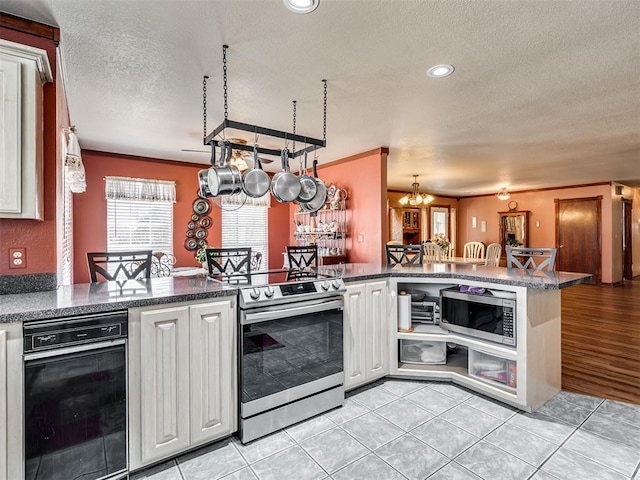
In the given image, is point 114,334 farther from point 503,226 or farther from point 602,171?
point 503,226

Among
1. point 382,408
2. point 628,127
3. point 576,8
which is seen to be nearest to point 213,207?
point 382,408

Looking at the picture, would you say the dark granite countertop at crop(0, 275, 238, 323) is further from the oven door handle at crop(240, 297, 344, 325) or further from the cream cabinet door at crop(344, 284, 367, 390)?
the cream cabinet door at crop(344, 284, 367, 390)

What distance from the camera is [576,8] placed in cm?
179

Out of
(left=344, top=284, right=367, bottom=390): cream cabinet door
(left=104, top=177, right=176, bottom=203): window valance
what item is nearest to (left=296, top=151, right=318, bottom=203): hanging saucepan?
(left=344, top=284, right=367, bottom=390): cream cabinet door

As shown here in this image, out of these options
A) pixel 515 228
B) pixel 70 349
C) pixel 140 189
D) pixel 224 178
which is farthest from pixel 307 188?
pixel 515 228

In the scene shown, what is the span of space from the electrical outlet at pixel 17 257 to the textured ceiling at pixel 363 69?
1.32 m

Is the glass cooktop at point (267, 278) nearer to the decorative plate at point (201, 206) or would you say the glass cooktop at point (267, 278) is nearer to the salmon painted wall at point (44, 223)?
the salmon painted wall at point (44, 223)

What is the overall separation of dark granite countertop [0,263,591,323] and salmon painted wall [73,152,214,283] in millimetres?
3086

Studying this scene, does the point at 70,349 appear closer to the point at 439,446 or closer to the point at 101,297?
the point at 101,297

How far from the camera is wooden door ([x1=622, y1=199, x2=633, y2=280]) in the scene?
838 centimetres

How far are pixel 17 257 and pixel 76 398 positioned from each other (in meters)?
0.96

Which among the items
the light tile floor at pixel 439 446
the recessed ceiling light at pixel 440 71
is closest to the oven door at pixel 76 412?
the light tile floor at pixel 439 446

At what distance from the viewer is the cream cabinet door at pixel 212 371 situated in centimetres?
197

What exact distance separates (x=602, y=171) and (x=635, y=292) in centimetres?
266
